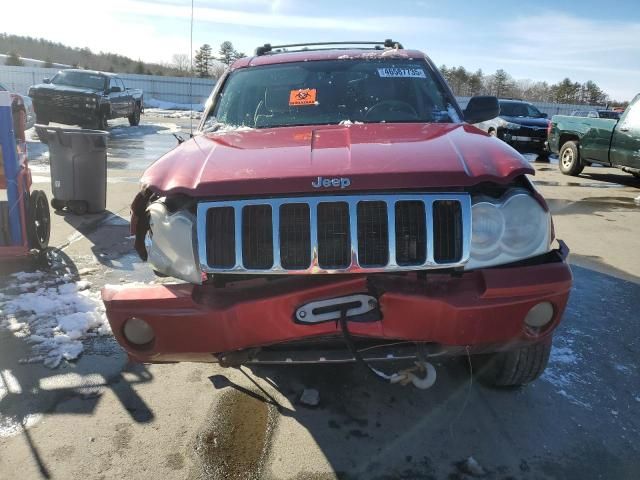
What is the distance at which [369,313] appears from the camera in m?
2.27

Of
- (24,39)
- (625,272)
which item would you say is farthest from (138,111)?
(24,39)

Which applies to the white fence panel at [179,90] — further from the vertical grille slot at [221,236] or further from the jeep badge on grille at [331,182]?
the jeep badge on grille at [331,182]

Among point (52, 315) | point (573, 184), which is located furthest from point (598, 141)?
point (52, 315)

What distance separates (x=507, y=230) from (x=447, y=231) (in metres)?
0.28

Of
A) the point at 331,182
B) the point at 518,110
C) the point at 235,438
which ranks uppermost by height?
the point at 518,110

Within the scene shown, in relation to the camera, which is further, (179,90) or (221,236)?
(179,90)

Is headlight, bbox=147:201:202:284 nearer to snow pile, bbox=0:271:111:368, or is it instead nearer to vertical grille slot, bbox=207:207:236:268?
vertical grille slot, bbox=207:207:236:268

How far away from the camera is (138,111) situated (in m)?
20.9

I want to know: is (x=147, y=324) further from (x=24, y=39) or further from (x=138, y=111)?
(x=24, y=39)

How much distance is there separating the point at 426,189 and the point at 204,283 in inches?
41.2

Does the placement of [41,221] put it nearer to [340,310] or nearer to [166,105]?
[340,310]

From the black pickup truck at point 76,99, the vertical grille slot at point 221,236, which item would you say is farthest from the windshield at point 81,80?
the vertical grille slot at point 221,236

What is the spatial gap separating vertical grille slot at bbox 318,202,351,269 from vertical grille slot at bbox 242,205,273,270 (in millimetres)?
218

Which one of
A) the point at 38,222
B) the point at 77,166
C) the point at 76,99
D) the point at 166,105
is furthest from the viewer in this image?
the point at 166,105
